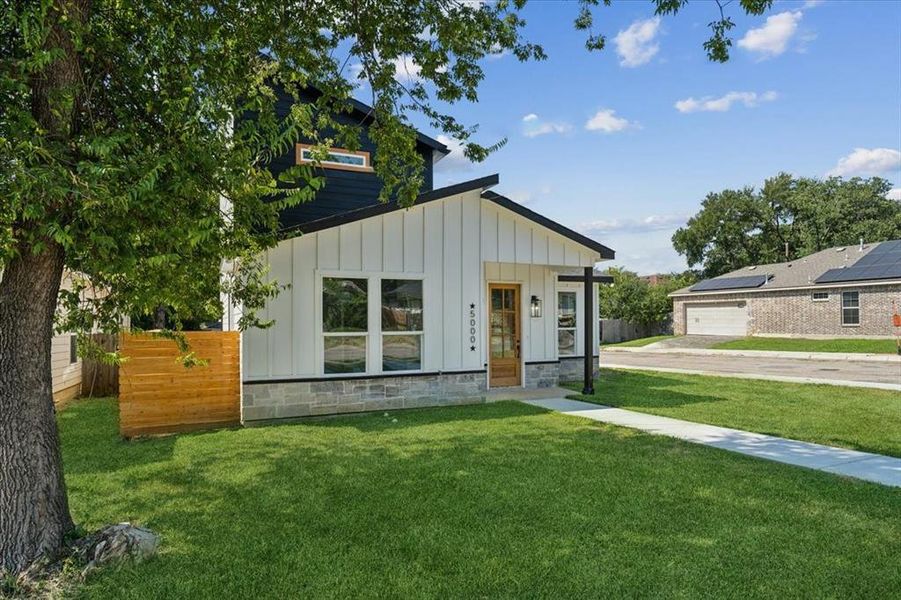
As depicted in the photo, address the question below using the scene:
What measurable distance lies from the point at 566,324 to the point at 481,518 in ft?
28.6

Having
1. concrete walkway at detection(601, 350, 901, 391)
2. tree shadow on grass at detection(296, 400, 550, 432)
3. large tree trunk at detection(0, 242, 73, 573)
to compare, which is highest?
large tree trunk at detection(0, 242, 73, 573)

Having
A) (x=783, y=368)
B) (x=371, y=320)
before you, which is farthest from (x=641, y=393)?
(x=783, y=368)

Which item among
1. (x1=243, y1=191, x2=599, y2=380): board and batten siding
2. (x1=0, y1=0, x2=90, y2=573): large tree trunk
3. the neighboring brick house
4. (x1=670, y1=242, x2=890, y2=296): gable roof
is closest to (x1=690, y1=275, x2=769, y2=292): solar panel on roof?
the neighboring brick house

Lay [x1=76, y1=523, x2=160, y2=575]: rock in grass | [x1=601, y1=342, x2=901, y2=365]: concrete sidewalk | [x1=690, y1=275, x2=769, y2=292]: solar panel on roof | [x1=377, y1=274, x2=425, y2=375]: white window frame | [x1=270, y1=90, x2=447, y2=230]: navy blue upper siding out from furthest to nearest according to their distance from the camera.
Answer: [x1=690, y1=275, x2=769, y2=292]: solar panel on roof < [x1=601, y1=342, x2=901, y2=365]: concrete sidewalk < [x1=270, y1=90, x2=447, y2=230]: navy blue upper siding < [x1=377, y1=274, x2=425, y2=375]: white window frame < [x1=76, y1=523, x2=160, y2=575]: rock in grass

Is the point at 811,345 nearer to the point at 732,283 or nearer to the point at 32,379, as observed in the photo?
the point at 732,283

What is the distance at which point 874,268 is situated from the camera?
79.0 feet

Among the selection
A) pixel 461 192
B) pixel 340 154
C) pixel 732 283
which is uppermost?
pixel 340 154

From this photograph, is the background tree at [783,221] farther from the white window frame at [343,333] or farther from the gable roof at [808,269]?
the white window frame at [343,333]

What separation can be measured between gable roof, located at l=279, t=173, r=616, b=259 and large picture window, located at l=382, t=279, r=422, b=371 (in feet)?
4.18

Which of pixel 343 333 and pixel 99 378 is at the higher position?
pixel 343 333

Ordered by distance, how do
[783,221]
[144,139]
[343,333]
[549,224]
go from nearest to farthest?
[144,139]
[343,333]
[549,224]
[783,221]

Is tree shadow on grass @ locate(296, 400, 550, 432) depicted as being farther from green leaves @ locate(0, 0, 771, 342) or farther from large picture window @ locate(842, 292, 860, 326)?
large picture window @ locate(842, 292, 860, 326)

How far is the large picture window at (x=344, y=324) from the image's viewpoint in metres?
8.83

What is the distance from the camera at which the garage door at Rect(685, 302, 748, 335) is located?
2875cm
